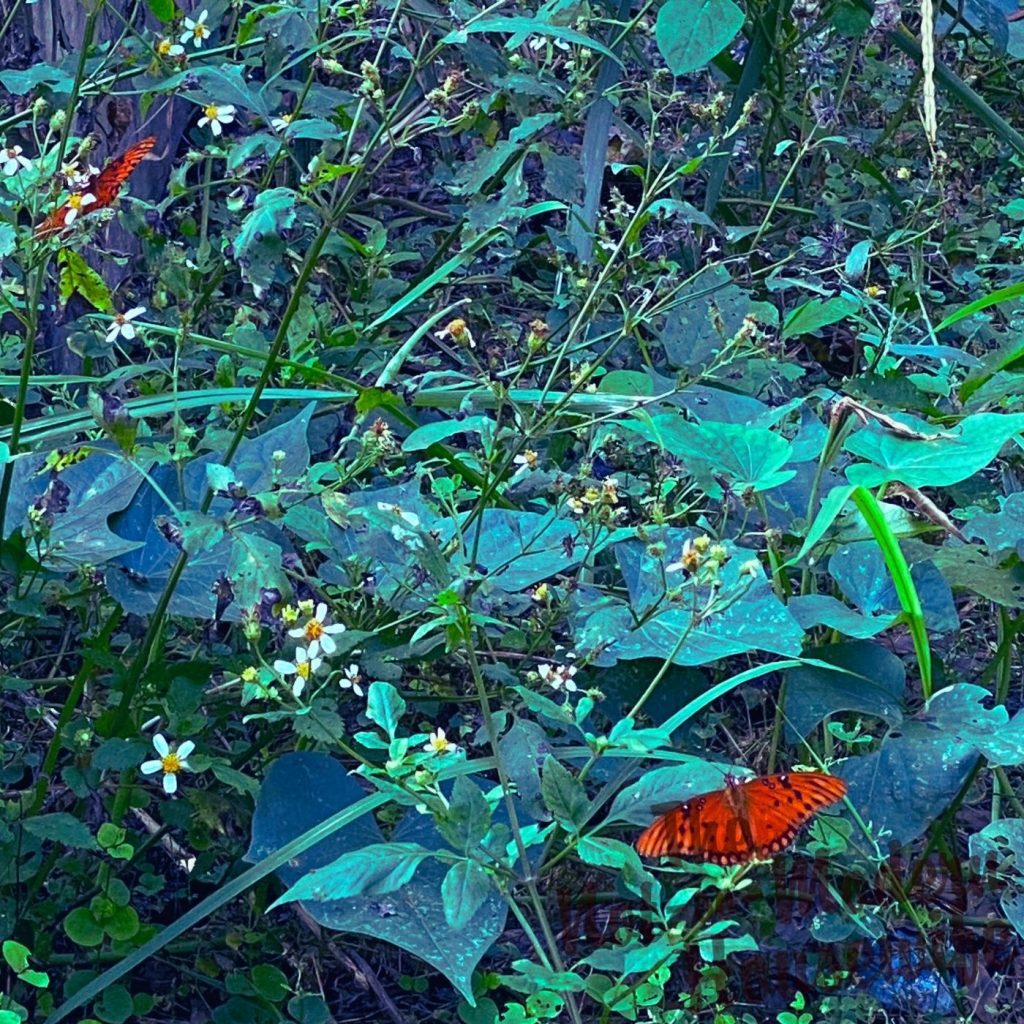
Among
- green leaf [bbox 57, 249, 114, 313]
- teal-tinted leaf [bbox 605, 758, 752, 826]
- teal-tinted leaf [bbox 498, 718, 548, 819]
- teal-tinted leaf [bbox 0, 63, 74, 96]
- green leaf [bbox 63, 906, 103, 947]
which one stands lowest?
green leaf [bbox 63, 906, 103, 947]

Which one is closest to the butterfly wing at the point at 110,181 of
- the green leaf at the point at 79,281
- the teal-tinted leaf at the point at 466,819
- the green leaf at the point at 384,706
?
the green leaf at the point at 79,281

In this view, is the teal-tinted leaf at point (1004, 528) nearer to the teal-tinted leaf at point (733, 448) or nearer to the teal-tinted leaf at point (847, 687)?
the teal-tinted leaf at point (847, 687)

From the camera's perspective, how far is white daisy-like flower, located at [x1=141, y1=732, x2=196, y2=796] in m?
1.27

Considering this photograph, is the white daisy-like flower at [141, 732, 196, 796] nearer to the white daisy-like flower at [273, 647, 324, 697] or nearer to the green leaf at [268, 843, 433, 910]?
the white daisy-like flower at [273, 647, 324, 697]

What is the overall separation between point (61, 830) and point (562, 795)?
0.55m

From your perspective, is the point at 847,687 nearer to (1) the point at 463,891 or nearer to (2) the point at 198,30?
(1) the point at 463,891

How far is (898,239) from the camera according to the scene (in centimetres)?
204

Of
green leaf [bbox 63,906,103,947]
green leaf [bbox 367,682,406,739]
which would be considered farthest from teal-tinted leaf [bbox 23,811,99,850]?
green leaf [bbox 367,682,406,739]

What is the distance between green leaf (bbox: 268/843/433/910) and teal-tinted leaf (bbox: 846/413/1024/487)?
518 mm

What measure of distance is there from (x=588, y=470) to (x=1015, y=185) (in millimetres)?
2129

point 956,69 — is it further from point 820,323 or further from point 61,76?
point 61,76

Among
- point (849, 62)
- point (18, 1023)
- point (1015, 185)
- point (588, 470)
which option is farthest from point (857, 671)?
point (1015, 185)

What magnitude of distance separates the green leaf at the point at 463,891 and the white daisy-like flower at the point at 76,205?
0.66m

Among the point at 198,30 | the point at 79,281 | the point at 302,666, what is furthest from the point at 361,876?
the point at 198,30
